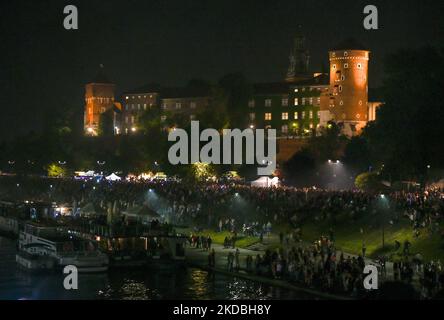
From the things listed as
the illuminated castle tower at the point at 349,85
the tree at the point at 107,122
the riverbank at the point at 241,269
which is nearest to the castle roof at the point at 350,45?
the illuminated castle tower at the point at 349,85

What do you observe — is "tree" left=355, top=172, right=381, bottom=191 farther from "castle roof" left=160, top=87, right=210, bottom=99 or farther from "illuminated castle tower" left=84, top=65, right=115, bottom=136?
"illuminated castle tower" left=84, top=65, right=115, bottom=136

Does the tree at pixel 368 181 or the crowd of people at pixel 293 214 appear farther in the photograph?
the tree at pixel 368 181

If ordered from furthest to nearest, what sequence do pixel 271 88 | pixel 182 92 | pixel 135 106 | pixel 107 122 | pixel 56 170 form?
pixel 107 122 → pixel 135 106 → pixel 182 92 → pixel 271 88 → pixel 56 170

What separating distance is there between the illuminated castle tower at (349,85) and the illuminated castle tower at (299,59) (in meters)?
38.3

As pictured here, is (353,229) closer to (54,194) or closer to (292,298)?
(292,298)

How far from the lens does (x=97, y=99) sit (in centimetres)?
17875

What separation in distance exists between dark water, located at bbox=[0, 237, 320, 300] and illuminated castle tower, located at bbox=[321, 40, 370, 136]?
3358 inches

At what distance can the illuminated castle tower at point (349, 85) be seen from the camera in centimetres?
12569

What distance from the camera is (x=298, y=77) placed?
Answer: 162375mm

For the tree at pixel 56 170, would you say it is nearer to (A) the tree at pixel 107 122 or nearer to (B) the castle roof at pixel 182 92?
(B) the castle roof at pixel 182 92

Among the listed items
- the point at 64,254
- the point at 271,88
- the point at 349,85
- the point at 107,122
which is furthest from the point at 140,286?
the point at 107,122

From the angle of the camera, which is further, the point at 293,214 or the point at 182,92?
the point at 182,92

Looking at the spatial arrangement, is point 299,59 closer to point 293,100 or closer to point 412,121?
point 293,100

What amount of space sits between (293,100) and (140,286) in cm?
10556
